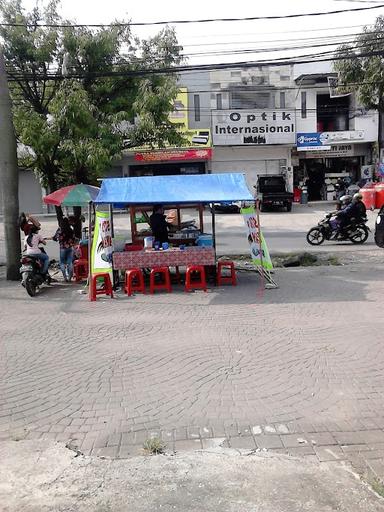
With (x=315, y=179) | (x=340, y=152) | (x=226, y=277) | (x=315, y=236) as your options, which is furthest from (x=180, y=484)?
(x=315, y=179)

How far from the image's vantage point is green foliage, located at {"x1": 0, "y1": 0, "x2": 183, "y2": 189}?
12266mm

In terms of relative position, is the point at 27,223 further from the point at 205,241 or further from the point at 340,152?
the point at 340,152

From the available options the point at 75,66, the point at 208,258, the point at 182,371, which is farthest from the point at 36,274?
the point at 75,66

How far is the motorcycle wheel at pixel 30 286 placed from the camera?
966cm

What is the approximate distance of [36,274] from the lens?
10.0 metres

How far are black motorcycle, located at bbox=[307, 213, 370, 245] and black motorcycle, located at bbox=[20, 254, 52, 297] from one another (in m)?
8.74

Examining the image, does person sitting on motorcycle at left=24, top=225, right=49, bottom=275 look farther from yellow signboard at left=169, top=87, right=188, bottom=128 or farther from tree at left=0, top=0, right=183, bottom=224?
yellow signboard at left=169, top=87, right=188, bottom=128

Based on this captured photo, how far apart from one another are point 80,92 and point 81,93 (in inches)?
1.2

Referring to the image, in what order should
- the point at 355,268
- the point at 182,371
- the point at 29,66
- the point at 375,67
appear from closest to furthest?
1. the point at 182,371
2. the point at 355,268
3. the point at 29,66
4. the point at 375,67

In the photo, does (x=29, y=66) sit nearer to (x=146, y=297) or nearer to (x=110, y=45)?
(x=110, y=45)

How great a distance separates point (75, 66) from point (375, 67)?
13.8 m

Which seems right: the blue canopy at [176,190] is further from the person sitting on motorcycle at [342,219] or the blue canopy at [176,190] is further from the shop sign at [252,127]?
the shop sign at [252,127]

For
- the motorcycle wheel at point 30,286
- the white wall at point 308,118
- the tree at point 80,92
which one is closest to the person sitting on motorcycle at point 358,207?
the tree at point 80,92

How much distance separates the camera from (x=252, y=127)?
104ft
